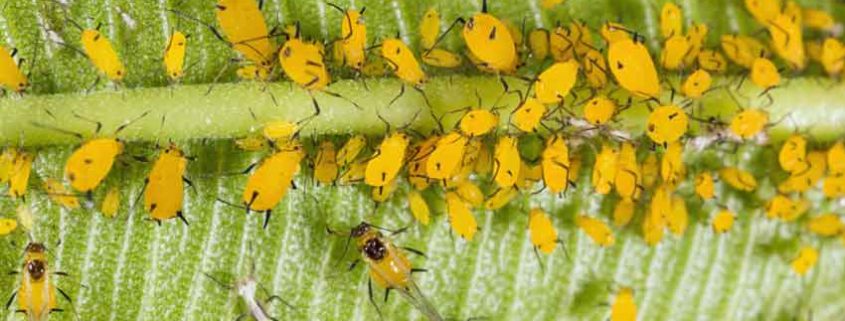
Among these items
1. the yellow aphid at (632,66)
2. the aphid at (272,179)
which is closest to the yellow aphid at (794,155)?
the yellow aphid at (632,66)

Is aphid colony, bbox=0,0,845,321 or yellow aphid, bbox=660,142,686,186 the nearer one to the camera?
aphid colony, bbox=0,0,845,321

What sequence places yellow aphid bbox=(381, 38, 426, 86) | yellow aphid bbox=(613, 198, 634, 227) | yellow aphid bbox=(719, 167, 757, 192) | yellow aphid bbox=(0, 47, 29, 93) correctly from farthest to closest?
yellow aphid bbox=(719, 167, 757, 192)
yellow aphid bbox=(613, 198, 634, 227)
yellow aphid bbox=(381, 38, 426, 86)
yellow aphid bbox=(0, 47, 29, 93)

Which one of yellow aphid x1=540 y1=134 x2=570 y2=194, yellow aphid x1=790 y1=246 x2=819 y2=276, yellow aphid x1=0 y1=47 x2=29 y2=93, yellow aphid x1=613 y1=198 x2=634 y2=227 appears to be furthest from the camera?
yellow aphid x1=790 y1=246 x2=819 y2=276

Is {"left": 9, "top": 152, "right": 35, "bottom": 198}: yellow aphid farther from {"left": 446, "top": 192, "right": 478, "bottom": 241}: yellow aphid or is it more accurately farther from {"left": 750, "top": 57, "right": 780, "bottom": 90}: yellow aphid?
{"left": 750, "top": 57, "right": 780, "bottom": 90}: yellow aphid

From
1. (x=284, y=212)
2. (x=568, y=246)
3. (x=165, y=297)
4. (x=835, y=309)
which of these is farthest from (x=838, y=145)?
(x=165, y=297)

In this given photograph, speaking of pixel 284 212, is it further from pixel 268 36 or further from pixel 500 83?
pixel 500 83

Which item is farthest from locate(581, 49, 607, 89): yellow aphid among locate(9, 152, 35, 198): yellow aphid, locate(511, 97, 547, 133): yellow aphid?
locate(9, 152, 35, 198): yellow aphid
